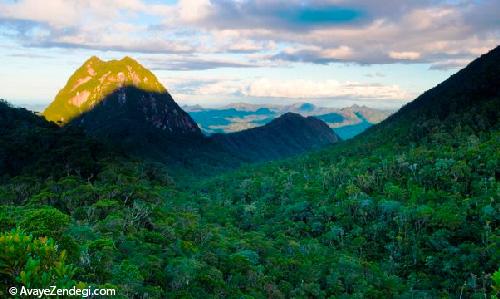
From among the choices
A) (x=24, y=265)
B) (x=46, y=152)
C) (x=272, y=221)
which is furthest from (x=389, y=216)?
(x=24, y=265)

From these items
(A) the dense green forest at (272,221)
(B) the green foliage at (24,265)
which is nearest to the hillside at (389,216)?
(A) the dense green forest at (272,221)

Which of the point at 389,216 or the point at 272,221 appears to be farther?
the point at 272,221

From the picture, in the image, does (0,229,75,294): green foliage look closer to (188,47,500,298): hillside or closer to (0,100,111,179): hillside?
(188,47,500,298): hillside

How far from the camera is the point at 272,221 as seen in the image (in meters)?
126

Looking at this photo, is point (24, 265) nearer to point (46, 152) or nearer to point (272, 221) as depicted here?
point (272, 221)

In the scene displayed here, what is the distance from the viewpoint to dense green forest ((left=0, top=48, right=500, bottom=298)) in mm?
50375

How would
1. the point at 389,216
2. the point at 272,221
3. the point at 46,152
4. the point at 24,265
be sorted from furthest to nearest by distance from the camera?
1. the point at 46,152
2. the point at 272,221
3. the point at 389,216
4. the point at 24,265

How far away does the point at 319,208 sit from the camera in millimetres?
128500

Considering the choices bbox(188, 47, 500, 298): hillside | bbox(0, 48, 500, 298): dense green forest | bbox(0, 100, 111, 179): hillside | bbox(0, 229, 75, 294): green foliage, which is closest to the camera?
bbox(0, 229, 75, 294): green foliage

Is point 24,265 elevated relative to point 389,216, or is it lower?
elevated

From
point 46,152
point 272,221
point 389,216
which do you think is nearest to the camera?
point 389,216

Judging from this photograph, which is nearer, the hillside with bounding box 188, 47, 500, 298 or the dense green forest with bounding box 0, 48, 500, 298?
the dense green forest with bounding box 0, 48, 500, 298

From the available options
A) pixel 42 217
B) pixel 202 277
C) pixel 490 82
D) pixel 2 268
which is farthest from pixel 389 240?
pixel 490 82

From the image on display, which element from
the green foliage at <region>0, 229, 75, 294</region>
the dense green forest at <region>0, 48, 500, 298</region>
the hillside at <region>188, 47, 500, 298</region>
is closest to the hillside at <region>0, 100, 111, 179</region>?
the dense green forest at <region>0, 48, 500, 298</region>
